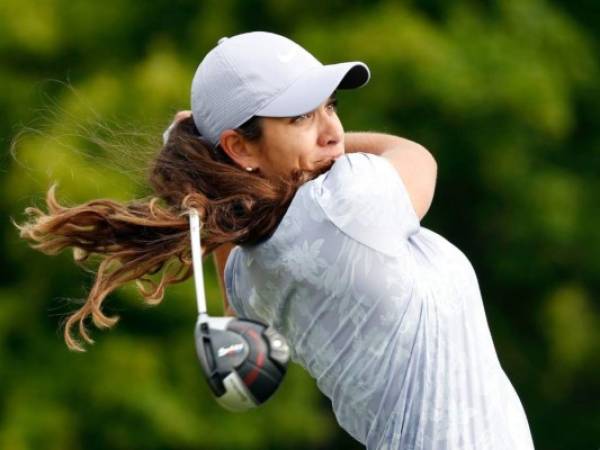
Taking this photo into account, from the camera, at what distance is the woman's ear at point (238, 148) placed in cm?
377

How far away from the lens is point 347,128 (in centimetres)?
1018

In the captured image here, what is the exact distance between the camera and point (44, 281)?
10156 millimetres

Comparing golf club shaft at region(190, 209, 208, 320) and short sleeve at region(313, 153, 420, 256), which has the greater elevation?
short sleeve at region(313, 153, 420, 256)

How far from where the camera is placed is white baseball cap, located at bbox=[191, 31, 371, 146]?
3704 millimetres

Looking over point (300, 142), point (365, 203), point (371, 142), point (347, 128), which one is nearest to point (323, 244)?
point (365, 203)

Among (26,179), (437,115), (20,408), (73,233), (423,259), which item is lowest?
(20,408)

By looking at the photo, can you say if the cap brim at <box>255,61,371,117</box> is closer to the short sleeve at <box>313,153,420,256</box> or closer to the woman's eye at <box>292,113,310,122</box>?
the woman's eye at <box>292,113,310,122</box>

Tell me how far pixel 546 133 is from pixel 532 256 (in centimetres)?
88

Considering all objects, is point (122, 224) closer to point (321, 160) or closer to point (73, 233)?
point (73, 233)

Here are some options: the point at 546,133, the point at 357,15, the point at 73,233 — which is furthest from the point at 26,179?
the point at 73,233

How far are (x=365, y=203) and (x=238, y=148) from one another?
0.39 meters

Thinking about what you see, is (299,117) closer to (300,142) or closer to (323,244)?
(300,142)

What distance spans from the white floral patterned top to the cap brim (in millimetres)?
161

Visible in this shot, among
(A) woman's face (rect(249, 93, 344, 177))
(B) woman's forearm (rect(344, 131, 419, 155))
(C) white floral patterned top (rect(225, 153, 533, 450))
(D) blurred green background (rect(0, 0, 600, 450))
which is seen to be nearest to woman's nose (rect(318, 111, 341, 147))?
(A) woman's face (rect(249, 93, 344, 177))
